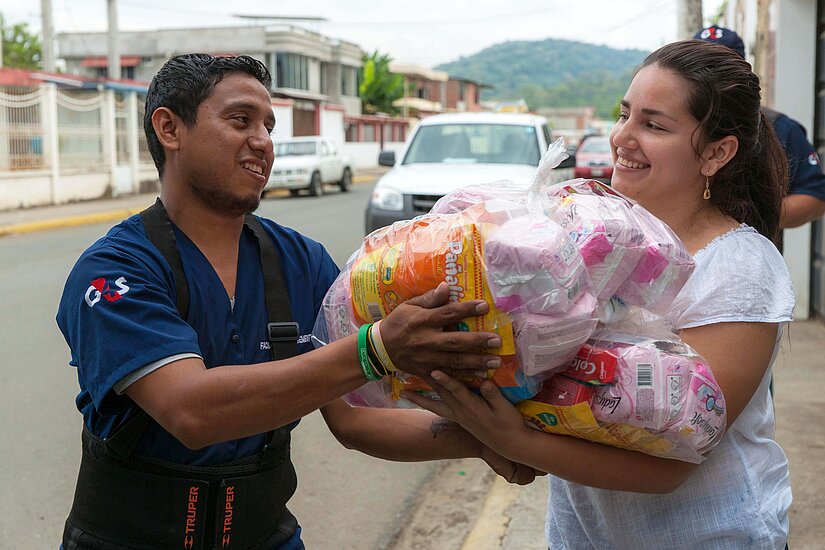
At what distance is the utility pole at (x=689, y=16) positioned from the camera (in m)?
12.5

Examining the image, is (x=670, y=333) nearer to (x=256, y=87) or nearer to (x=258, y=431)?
(x=258, y=431)

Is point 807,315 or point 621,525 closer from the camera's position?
point 621,525

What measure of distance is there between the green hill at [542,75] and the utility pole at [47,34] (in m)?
127

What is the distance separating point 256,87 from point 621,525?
127 centimetres

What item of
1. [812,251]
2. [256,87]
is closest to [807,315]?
[812,251]

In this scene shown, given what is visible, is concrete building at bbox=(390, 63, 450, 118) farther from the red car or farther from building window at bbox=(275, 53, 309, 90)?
the red car

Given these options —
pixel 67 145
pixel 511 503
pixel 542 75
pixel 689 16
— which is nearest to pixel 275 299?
pixel 511 503

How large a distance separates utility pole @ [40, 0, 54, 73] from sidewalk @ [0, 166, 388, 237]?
679 cm

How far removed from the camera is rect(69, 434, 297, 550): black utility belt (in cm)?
197

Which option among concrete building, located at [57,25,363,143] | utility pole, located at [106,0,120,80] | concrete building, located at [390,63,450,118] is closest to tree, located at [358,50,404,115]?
concrete building, located at [57,25,363,143]

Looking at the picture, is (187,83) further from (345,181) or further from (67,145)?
(345,181)

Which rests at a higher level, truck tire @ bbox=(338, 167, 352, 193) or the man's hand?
the man's hand

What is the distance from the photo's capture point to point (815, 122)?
8047 mm

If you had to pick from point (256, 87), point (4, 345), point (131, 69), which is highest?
point (131, 69)
